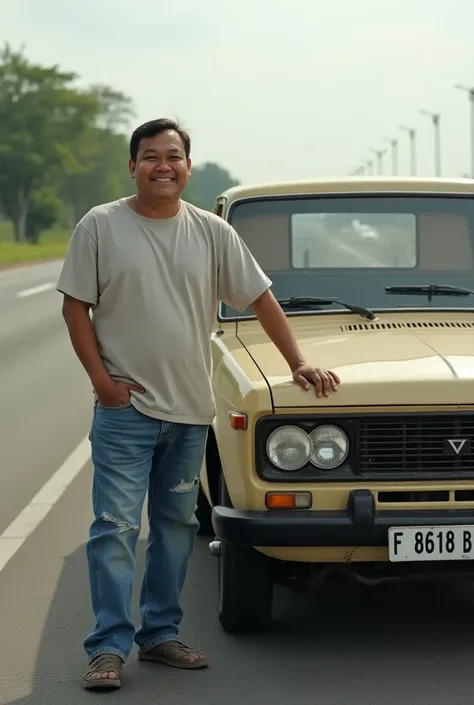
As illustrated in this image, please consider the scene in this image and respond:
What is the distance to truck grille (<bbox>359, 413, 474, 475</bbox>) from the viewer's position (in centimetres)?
530

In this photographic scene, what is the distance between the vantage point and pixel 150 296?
522 centimetres

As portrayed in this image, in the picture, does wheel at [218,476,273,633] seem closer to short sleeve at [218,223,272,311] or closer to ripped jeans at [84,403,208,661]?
ripped jeans at [84,403,208,661]

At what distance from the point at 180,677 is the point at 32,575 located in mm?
1718

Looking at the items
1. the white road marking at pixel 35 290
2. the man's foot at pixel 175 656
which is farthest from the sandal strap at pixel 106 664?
→ the white road marking at pixel 35 290

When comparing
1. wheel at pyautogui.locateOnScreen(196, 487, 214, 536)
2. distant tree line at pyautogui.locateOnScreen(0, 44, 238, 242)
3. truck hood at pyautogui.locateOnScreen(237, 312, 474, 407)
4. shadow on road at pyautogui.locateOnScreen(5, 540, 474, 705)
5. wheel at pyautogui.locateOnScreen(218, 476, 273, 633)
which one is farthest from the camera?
distant tree line at pyautogui.locateOnScreen(0, 44, 238, 242)

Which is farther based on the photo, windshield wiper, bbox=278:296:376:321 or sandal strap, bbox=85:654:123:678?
windshield wiper, bbox=278:296:376:321

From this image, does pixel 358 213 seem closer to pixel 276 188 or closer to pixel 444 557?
pixel 276 188

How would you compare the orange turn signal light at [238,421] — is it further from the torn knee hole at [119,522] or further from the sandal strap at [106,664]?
the sandal strap at [106,664]

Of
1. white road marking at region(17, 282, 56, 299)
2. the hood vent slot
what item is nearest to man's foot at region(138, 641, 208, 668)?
the hood vent slot

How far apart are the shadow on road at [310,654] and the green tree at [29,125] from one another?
9897cm

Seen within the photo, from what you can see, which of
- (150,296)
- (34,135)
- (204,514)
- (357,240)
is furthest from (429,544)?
(34,135)

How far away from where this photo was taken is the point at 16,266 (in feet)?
187

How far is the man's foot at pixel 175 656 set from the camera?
534 centimetres

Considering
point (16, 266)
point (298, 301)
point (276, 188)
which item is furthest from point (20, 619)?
point (16, 266)
